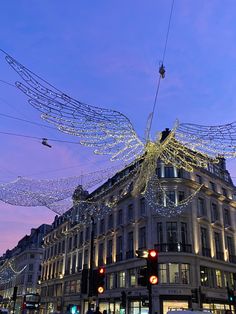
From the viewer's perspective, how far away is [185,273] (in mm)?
34125

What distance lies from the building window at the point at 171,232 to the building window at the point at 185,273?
2458mm

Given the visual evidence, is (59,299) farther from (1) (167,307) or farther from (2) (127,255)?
(1) (167,307)

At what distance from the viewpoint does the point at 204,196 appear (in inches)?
1581

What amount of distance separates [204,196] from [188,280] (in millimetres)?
9834

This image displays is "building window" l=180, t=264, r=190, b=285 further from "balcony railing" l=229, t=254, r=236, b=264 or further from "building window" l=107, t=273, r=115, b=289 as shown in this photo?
"building window" l=107, t=273, r=115, b=289

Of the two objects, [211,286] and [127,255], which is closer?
[211,286]

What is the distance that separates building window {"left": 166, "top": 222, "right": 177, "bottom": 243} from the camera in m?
35.5

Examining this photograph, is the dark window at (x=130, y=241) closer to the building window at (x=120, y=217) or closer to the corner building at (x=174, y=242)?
the corner building at (x=174, y=242)

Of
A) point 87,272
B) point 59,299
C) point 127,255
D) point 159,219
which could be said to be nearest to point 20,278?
point 59,299

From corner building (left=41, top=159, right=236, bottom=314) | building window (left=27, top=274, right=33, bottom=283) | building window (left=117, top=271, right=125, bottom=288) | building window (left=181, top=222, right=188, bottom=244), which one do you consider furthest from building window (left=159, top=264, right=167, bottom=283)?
building window (left=27, top=274, right=33, bottom=283)

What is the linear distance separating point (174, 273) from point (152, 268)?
24.2m

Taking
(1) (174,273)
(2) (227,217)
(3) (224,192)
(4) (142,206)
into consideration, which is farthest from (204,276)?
(3) (224,192)

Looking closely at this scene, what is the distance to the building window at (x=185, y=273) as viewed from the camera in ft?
111

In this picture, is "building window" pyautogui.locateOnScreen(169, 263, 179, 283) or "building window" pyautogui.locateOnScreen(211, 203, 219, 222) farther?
"building window" pyautogui.locateOnScreen(211, 203, 219, 222)
